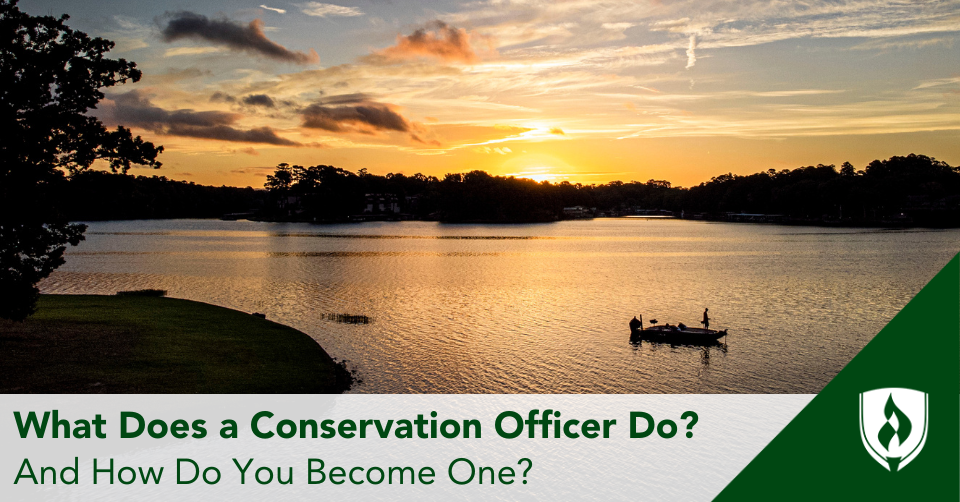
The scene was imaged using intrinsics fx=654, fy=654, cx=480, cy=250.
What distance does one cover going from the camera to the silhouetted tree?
78.9 ft

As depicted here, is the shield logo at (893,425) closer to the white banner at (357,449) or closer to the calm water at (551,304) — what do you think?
the white banner at (357,449)

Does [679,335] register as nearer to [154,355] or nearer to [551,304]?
[551,304]

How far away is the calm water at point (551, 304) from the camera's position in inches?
1256

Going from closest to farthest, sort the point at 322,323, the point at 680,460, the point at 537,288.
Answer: the point at 680,460 < the point at 322,323 < the point at 537,288

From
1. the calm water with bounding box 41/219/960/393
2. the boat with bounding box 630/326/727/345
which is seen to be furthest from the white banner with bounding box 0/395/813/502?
the boat with bounding box 630/326/727/345

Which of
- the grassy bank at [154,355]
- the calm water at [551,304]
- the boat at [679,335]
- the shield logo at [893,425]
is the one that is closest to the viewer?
the shield logo at [893,425]

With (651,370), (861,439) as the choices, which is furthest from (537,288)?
(861,439)

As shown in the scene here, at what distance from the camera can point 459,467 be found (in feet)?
68.2

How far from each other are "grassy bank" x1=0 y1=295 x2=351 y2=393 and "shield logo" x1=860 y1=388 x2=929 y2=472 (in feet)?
60.7

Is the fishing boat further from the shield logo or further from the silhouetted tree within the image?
the silhouetted tree

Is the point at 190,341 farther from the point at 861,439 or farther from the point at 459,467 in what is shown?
the point at 861,439

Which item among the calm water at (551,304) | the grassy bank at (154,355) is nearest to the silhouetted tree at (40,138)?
the grassy bank at (154,355)

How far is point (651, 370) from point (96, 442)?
79.0ft

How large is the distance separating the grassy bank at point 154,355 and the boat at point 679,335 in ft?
63.7
